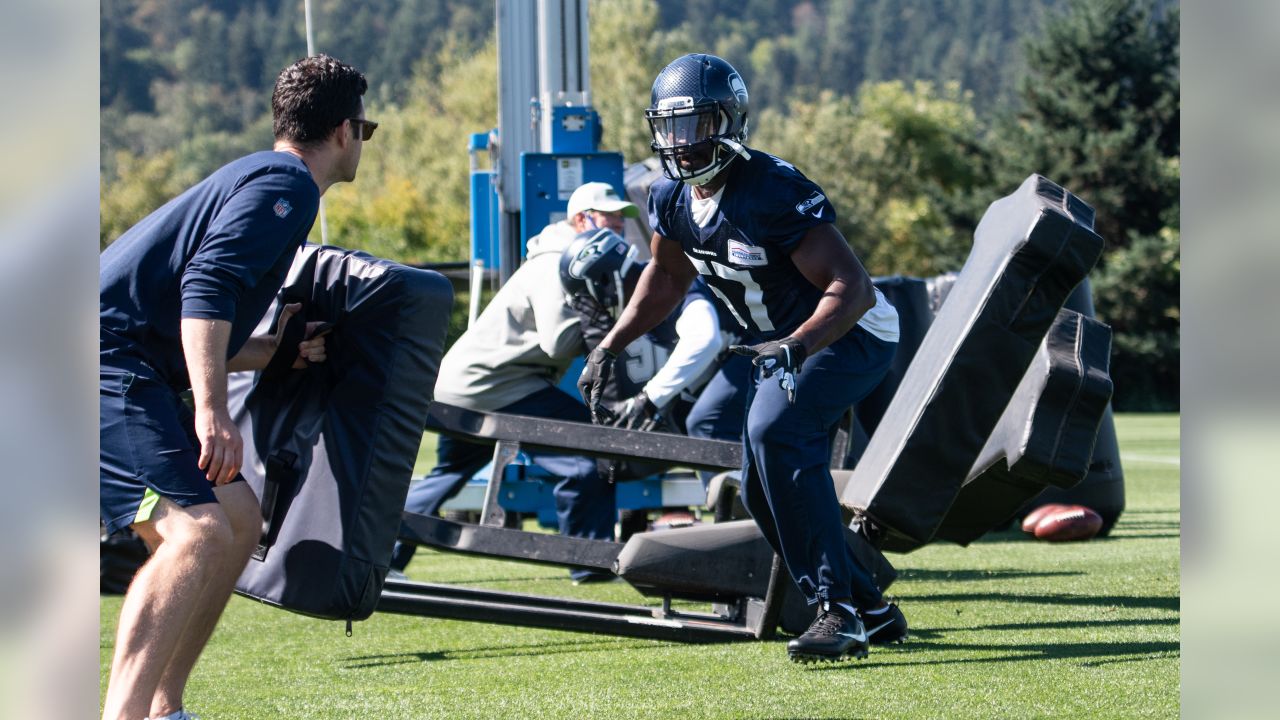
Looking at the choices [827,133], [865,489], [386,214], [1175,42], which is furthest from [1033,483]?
[386,214]

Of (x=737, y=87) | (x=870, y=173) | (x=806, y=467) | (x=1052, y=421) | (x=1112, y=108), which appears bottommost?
(x=806, y=467)

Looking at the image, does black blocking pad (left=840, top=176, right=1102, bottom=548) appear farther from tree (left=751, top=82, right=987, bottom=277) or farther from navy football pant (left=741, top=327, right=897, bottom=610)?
tree (left=751, top=82, right=987, bottom=277)

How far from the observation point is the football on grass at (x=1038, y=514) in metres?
8.77

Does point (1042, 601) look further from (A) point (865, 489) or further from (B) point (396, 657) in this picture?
(B) point (396, 657)

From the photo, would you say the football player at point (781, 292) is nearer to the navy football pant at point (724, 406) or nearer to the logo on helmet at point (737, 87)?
the logo on helmet at point (737, 87)

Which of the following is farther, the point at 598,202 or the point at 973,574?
the point at 598,202

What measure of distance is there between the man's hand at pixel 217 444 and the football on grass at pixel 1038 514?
6.38 metres

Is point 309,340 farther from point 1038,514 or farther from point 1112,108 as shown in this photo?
point 1112,108

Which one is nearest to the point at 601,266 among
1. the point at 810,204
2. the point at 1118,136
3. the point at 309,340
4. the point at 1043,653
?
the point at 810,204

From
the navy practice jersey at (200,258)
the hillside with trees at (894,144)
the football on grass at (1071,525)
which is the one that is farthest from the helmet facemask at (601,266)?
the hillside with trees at (894,144)

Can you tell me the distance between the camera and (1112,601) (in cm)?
603

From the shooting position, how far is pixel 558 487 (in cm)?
772

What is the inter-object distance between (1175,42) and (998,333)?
40236 millimetres

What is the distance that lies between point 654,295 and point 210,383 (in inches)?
80.9
